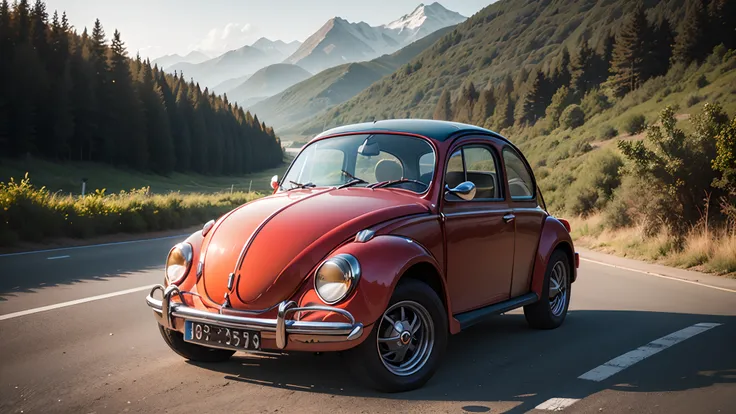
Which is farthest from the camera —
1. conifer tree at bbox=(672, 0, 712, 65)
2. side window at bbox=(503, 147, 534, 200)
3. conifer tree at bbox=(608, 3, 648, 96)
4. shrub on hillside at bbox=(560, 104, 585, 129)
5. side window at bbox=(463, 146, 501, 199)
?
conifer tree at bbox=(608, 3, 648, 96)

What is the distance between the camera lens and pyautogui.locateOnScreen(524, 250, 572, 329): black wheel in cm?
750

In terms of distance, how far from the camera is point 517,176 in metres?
7.59

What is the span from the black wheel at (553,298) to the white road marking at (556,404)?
2448 mm

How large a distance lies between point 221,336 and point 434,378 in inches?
67.4

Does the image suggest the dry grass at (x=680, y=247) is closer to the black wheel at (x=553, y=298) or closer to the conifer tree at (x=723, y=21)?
the black wheel at (x=553, y=298)

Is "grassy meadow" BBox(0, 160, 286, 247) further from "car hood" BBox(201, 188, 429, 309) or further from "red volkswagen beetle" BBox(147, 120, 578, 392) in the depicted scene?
"car hood" BBox(201, 188, 429, 309)

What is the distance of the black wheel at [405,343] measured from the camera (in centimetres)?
499

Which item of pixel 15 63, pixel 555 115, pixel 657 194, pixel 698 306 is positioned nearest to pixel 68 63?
pixel 15 63

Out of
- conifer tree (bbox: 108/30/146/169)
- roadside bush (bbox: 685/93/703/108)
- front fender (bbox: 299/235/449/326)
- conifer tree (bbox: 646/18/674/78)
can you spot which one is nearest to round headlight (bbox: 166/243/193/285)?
front fender (bbox: 299/235/449/326)

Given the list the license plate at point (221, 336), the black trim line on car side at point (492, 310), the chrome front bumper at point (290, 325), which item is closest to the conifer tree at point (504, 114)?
the black trim line on car side at point (492, 310)

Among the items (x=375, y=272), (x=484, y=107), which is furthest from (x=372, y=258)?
(x=484, y=107)

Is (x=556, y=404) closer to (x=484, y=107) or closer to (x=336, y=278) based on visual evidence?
(x=336, y=278)

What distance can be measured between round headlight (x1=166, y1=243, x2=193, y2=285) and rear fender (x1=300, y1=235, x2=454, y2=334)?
121 cm

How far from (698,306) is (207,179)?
93.3 metres
